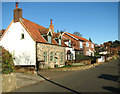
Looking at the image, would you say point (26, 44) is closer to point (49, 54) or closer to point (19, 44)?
point (19, 44)

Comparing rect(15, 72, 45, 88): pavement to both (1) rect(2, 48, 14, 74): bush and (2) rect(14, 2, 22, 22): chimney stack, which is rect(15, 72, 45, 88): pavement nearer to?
(1) rect(2, 48, 14, 74): bush

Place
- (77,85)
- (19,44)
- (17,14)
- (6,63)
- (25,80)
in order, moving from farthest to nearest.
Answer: (17,14) → (19,44) → (25,80) → (77,85) → (6,63)

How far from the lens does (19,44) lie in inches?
770

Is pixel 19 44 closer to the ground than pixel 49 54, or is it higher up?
higher up

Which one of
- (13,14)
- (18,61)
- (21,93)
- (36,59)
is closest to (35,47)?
(36,59)

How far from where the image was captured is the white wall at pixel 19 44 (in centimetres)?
1868

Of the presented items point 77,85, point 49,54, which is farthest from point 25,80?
point 49,54

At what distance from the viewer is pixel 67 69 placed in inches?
740

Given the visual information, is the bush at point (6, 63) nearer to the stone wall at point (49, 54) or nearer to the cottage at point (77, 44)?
the stone wall at point (49, 54)

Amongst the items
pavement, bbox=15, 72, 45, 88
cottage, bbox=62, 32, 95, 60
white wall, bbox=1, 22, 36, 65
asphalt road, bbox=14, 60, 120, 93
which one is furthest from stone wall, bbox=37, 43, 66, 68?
cottage, bbox=62, 32, 95, 60

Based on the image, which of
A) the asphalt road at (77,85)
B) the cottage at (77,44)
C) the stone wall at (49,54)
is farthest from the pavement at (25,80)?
the cottage at (77,44)

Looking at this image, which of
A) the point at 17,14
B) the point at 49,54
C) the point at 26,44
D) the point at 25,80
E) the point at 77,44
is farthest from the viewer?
the point at 77,44

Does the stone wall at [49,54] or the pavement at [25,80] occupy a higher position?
the stone wall at [49,54]

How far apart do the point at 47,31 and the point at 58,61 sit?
6.62 metres
